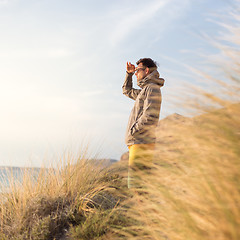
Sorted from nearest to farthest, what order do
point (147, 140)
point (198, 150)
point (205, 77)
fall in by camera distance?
point (198, 150) < point (205, 77) < point (147, 140)

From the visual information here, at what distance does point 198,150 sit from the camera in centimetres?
196

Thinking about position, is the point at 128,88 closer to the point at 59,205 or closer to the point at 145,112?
the point at 145,112

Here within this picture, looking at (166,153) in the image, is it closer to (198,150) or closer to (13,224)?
(198,150)

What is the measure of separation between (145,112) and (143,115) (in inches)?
1.6

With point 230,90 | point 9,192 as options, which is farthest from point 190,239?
point 9,192

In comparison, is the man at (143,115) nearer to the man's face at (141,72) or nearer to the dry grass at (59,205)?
the man's face at (141,72)

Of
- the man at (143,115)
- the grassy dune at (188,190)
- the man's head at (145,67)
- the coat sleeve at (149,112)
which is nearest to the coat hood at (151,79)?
the man at (143,115)

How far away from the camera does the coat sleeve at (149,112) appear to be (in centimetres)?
331

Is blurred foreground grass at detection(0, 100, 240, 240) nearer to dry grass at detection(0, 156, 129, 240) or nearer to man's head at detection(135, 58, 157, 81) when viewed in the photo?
dry grass at detection(0, 156, 129, 240)

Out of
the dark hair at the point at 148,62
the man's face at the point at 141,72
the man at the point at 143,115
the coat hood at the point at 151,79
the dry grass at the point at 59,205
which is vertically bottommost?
the dry grass at the point at 59,205

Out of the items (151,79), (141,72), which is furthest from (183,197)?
(141,72)

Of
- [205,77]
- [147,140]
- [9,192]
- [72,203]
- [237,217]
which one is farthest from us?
[9,192]

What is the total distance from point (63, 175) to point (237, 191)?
3209mm

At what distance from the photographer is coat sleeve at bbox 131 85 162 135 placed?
3307 mm
